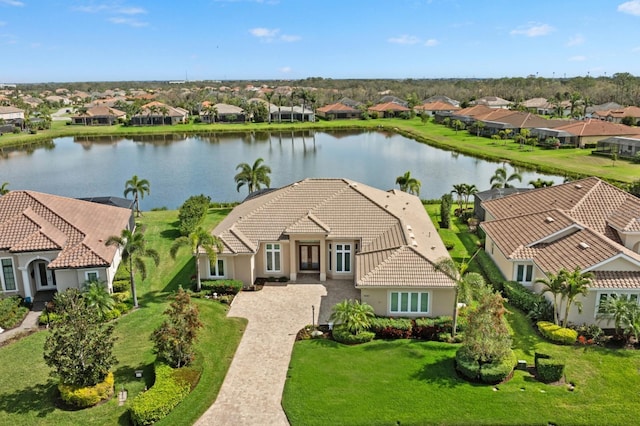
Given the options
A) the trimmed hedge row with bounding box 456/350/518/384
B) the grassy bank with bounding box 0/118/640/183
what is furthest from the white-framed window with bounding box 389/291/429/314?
the grassy bank with bounding box 0/118/640/183

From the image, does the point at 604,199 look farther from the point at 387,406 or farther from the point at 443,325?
the point at 387,406

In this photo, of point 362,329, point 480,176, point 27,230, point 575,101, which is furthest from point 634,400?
point 575,101

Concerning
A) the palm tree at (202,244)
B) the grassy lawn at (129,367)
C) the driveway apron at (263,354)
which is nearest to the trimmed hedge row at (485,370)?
the driveway apron at (263,354)

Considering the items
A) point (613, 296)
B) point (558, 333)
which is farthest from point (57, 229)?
point (613, 296)

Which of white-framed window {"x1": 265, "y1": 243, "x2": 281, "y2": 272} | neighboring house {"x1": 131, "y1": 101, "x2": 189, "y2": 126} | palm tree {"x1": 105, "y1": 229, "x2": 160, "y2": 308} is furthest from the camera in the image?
neighboring house {"x1": 131, "y1": 101, "x2": 189, "y2": 126}

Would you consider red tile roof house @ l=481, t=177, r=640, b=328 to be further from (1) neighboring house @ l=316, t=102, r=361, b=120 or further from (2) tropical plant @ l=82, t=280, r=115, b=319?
(1) neighboring house @ l=316, t=102, r=361, b=120
